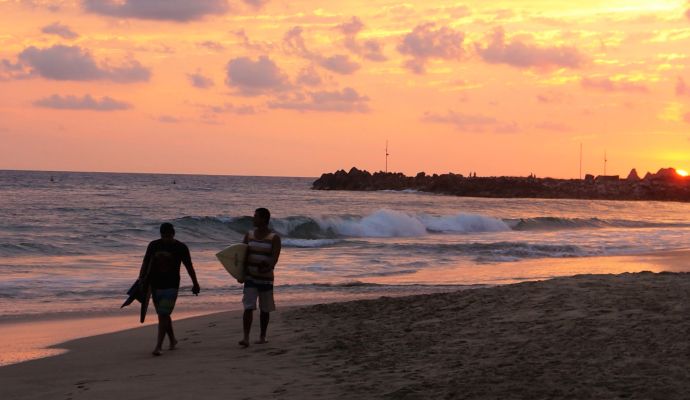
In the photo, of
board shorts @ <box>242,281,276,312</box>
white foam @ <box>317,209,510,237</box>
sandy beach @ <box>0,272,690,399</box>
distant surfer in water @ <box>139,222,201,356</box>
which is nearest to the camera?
sandy beach @ <box>0,272,690,399</box>

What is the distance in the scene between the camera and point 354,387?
23.4 ft

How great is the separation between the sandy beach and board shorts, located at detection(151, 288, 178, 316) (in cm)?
51

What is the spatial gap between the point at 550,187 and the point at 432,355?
81.4 meters

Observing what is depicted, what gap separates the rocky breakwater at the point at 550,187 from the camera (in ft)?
274

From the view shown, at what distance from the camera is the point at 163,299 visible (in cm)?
935

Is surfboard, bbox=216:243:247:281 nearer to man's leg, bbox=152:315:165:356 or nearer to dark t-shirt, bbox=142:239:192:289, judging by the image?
dark t-shirt, bbox=142:239:192:289

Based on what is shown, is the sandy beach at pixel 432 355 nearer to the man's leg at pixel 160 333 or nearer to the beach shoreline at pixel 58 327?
the man's leg at pixel 160 333

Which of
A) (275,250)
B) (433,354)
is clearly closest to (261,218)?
(275,250)

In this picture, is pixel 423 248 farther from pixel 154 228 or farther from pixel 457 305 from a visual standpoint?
pixel 457 305

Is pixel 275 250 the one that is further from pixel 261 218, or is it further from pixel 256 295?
pixel 256 295

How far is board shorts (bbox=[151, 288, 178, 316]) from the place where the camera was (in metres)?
9.36

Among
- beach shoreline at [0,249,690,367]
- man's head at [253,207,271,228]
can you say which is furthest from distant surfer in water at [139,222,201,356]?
beach shoreline at [0,249,690,367]

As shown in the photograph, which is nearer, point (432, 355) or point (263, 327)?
point (432, 355)

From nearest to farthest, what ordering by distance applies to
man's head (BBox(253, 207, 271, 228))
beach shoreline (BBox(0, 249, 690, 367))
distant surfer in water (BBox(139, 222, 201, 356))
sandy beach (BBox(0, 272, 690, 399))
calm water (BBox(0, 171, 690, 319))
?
sandy beach (BBox(0, 272, 690, 399)), distant surfer in water (BBox(139, 222, 201, 356)), man's head (BBox(253, 207, 271, 228)), beach shoreline (BBox(0, 249, 690, 367)), calm water (BBox(0, 171, 690, 319))
